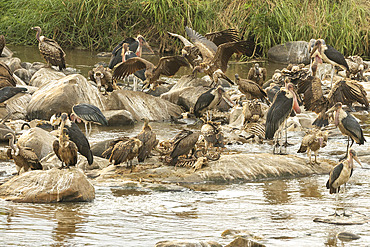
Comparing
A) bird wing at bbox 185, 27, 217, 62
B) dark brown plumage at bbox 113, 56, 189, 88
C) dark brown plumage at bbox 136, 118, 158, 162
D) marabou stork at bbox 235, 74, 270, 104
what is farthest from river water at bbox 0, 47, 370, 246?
bird wing at bbox 185, 27, 217, 62

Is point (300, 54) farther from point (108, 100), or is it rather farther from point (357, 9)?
point (108, 100)

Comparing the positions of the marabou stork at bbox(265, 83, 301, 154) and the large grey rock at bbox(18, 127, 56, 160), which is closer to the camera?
the large grey rock at bbox(18, 127, 56, 160)

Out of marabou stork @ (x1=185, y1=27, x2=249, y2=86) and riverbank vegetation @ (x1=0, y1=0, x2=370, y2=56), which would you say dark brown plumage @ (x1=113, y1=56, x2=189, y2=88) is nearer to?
marabou stork @ (x1=185, y1=27, x2=249, y2=86)

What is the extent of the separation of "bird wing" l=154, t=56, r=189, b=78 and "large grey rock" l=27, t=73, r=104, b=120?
168 centimetres

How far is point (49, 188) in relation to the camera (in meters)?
6.46

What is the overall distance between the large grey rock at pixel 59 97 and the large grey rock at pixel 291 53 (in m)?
8.40

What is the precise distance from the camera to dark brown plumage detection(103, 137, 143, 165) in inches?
299

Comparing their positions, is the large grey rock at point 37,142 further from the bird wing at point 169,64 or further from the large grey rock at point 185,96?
the bird wing at point 169,64

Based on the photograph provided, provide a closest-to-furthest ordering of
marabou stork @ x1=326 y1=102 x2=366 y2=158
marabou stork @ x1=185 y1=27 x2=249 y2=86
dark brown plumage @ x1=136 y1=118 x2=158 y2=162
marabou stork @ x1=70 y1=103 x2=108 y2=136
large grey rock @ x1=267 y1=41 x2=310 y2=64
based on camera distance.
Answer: dark brown plumage @ x1=136 y1=118 x2=158 y2=162
marabou stork @ x1=326 y1=102 x2=366 y2=158
marabou stork @ x1=70 y1=103 x2=108 y2=136
marabou stork @ x1=185 y1=27 x2=249 y2=86
large grey rock @ x1=267 y1=41 x2=310 y2=64

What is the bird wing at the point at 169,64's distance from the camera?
12938 millimetres

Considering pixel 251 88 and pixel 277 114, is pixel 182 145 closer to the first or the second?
pixel 277 114

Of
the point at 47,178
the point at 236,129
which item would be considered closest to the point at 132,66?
the point at 236,129

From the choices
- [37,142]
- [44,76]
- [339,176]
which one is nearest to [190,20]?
[44,76]

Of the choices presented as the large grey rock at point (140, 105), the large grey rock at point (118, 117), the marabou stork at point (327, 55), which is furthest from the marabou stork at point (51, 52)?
the marabou stork at point (327, 55)
